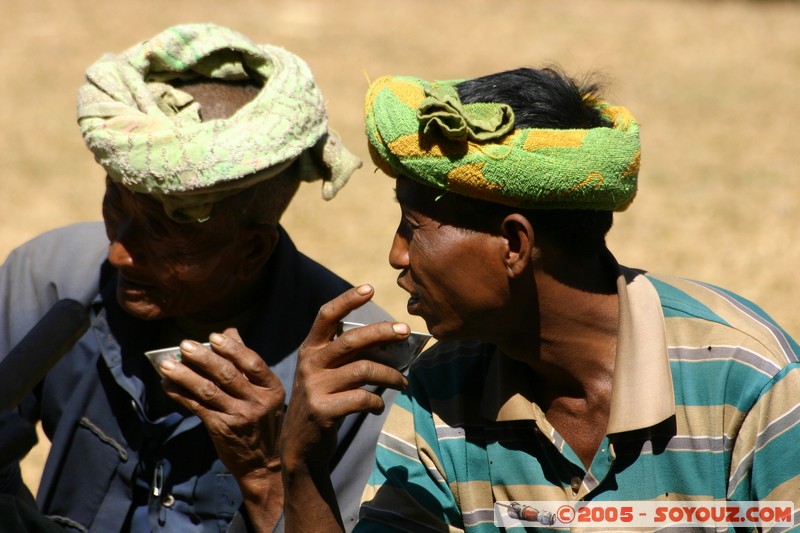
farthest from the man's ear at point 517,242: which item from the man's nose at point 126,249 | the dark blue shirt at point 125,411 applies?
the man's nose at point 126,249

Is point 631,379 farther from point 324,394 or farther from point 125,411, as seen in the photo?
point 125,411

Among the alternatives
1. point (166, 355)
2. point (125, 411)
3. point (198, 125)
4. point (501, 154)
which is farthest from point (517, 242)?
point (125, 411)

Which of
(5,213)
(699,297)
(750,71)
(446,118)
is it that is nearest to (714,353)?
(699,297)

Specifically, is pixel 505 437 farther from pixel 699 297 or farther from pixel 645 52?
pixel 645 52

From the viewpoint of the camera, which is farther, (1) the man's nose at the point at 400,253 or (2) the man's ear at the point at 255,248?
(2) the man's ear at the point at 255,248

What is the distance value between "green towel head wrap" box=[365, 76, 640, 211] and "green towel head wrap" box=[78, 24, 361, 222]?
82 centimetres

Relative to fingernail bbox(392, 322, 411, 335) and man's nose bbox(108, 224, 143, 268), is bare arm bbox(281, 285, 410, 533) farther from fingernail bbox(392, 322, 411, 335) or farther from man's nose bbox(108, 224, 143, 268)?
man's nose bbox(108, 224, 143, 268)

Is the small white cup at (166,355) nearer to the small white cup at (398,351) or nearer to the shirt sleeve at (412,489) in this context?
the small white cup at (398,351)

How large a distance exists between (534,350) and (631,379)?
28cm

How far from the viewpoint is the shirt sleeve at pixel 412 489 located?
10.3 ft

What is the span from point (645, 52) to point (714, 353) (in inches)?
450

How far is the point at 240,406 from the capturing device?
3344 mm

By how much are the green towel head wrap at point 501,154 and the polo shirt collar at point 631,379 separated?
0.28m

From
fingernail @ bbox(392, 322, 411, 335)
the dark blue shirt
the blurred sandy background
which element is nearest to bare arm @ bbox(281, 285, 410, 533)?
fingernail @ bbox(392, 322, 411, 335)
